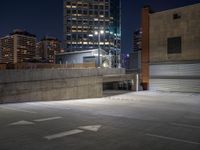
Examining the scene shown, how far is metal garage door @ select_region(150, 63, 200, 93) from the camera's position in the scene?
3684cm

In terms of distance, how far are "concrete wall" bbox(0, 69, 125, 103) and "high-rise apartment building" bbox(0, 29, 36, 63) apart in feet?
551

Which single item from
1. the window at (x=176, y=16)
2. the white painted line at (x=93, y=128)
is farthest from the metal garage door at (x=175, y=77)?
the white painted line at (x=93, y=128)

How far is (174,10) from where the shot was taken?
128 feet

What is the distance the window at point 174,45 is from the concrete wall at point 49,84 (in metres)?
13.7

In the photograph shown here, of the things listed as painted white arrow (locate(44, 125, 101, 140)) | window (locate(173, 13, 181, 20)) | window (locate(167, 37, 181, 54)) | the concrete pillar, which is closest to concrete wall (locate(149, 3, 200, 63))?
window (locate(173, 13, 181, 20))

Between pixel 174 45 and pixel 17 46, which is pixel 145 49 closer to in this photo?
pixel 174 45

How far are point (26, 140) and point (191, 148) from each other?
6.06 m

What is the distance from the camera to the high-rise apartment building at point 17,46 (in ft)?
615

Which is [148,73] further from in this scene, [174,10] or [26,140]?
[26,140]

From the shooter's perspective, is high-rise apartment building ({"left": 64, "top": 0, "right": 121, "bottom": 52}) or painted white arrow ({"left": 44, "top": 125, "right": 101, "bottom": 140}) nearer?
painted white arrow ({"left": 44, "top": 125, "right": 101, "bottom": 140})

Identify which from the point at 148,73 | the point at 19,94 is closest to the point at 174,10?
the point at 148,73

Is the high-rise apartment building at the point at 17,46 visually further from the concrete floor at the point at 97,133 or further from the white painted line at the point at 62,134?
the white painted line at the point at 62,134

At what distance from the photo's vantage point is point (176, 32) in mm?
38625

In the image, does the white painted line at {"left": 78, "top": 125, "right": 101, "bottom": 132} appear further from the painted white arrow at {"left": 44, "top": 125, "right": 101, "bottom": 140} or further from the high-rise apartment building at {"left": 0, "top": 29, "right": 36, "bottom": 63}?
the high-rise apartment building at {"left": 0, "top": 29, "right": 36, "bottom": 63}
